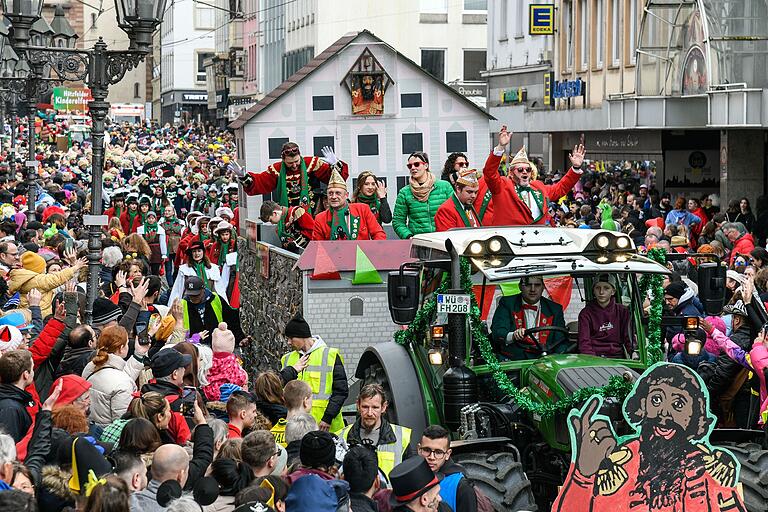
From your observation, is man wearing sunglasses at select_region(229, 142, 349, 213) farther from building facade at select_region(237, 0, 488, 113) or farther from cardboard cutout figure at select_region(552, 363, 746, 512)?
building facade at select_region(237, 0, 488, 113)

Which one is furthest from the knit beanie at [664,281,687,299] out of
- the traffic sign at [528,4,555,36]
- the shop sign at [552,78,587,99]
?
the traffic sign at [528,4,555,36]

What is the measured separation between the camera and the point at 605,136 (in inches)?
1534

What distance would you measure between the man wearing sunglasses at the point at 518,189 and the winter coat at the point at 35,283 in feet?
12.8

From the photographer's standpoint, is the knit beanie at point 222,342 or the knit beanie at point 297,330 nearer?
the knit beanie at point 297,330

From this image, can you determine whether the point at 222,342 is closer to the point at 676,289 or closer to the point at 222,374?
the point at 222,374

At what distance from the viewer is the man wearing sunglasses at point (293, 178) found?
60.6ft

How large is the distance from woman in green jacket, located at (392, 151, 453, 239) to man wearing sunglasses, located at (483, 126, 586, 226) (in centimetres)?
85

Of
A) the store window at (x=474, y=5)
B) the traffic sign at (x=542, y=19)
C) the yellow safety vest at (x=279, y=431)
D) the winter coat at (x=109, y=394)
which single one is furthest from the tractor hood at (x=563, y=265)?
the store window at (x=474, y=5)

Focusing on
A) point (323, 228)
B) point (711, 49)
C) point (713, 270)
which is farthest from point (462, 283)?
point (711, 49)

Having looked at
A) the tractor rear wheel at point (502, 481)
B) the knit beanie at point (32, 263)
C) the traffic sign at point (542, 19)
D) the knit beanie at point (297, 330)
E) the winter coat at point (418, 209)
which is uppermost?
the traffic sign at point (542, 19)

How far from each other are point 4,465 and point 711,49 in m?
21.2

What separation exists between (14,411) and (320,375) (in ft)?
9.09

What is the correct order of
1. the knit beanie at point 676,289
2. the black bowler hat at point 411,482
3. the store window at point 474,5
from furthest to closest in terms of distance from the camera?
the store window at point 474,5, the knit beanie at point 676,289, the black bowler hat at point 411,482

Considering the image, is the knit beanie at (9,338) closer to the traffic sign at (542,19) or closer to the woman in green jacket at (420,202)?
the woman in green jacket at (420,202)
